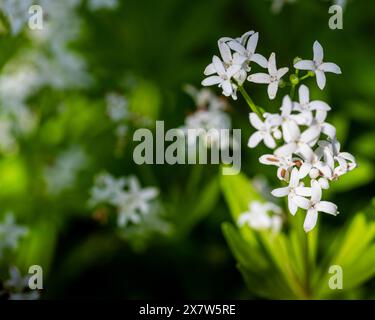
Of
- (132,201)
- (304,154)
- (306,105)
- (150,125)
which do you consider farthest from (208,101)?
(304,154)

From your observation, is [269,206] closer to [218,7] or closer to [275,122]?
[275,122]

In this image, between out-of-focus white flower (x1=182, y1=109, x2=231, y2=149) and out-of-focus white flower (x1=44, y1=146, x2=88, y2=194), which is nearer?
out-of-focus white flower (x1=182, y1=109, x2=231, y2=149)

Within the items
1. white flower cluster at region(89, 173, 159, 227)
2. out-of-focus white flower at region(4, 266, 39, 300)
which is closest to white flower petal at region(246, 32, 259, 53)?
white flower cluster at region(89, 173, 159, 227)

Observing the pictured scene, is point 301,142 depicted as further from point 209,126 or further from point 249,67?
point 209,126

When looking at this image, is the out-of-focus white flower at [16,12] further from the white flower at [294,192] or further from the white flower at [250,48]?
the white flower at [294,192]

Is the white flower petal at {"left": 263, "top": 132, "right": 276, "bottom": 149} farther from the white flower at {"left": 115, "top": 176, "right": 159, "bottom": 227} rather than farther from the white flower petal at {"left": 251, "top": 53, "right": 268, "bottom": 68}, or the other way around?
the white flower at {"left": 115, "top": 176, "right": 159, "bottom": 227}
